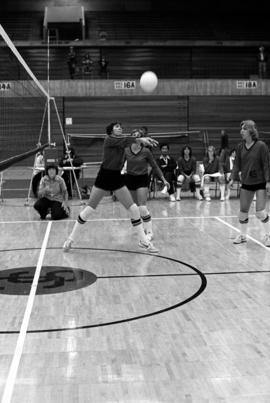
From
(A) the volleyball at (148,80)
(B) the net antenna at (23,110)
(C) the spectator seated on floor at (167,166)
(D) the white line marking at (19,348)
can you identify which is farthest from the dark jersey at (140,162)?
(A) the volleyball at (148,80)

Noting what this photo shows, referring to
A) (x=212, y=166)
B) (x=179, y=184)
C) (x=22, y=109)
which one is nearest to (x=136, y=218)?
(x=22, y=109)

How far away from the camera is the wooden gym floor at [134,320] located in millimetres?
3547

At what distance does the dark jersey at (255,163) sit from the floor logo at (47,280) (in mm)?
2828

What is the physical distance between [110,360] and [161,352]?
0.41 m

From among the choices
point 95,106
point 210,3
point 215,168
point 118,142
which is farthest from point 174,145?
point 118,142

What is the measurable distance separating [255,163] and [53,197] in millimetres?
4993

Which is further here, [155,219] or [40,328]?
[155,219]

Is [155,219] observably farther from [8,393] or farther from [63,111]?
[63,111]

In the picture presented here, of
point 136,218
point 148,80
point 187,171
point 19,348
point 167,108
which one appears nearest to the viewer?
point 19,348

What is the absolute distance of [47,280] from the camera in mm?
6375

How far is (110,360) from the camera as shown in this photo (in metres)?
3.98

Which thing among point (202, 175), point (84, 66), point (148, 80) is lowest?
point (202, 175)

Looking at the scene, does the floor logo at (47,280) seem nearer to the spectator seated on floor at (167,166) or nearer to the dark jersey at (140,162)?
the dark jersey at (140,162)

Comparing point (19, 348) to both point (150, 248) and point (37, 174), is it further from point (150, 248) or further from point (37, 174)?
point (37, 174)
